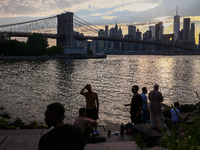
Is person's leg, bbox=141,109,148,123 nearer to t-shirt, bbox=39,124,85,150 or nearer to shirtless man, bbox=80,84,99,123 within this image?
shirtless man, bbox=80,84,99,123

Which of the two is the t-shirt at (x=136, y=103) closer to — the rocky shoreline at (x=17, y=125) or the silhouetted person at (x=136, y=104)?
the silhouetted person at (x=136, y=104)

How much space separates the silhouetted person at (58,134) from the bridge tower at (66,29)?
118 m

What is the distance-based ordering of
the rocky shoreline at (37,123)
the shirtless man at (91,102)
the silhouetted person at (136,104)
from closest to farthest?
the shirtless man at (91,102), the silhouetted person at (136,104), the rocky shoreline at (37,123)

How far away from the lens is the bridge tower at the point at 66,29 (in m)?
120

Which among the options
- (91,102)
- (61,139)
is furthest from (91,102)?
(61,139)

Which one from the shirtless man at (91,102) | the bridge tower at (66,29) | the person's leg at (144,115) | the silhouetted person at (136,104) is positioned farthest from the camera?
the bridge tower at (66,29)

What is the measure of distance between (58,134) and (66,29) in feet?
405

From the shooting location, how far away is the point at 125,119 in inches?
547

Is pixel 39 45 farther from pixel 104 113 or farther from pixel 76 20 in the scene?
pixel 104 113

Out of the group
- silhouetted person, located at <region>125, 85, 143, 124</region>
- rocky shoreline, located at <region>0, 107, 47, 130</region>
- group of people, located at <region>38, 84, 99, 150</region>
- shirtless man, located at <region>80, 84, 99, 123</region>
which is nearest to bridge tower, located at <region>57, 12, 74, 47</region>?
rocky shoreline, located at <region>0, 107, 47, 130</region>

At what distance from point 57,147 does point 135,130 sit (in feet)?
17.7

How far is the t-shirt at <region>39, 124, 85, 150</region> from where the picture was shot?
9.04 ft

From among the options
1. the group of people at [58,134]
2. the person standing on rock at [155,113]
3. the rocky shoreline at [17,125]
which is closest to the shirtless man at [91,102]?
the person standing on rock at [155,113]

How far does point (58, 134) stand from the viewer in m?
2.79
